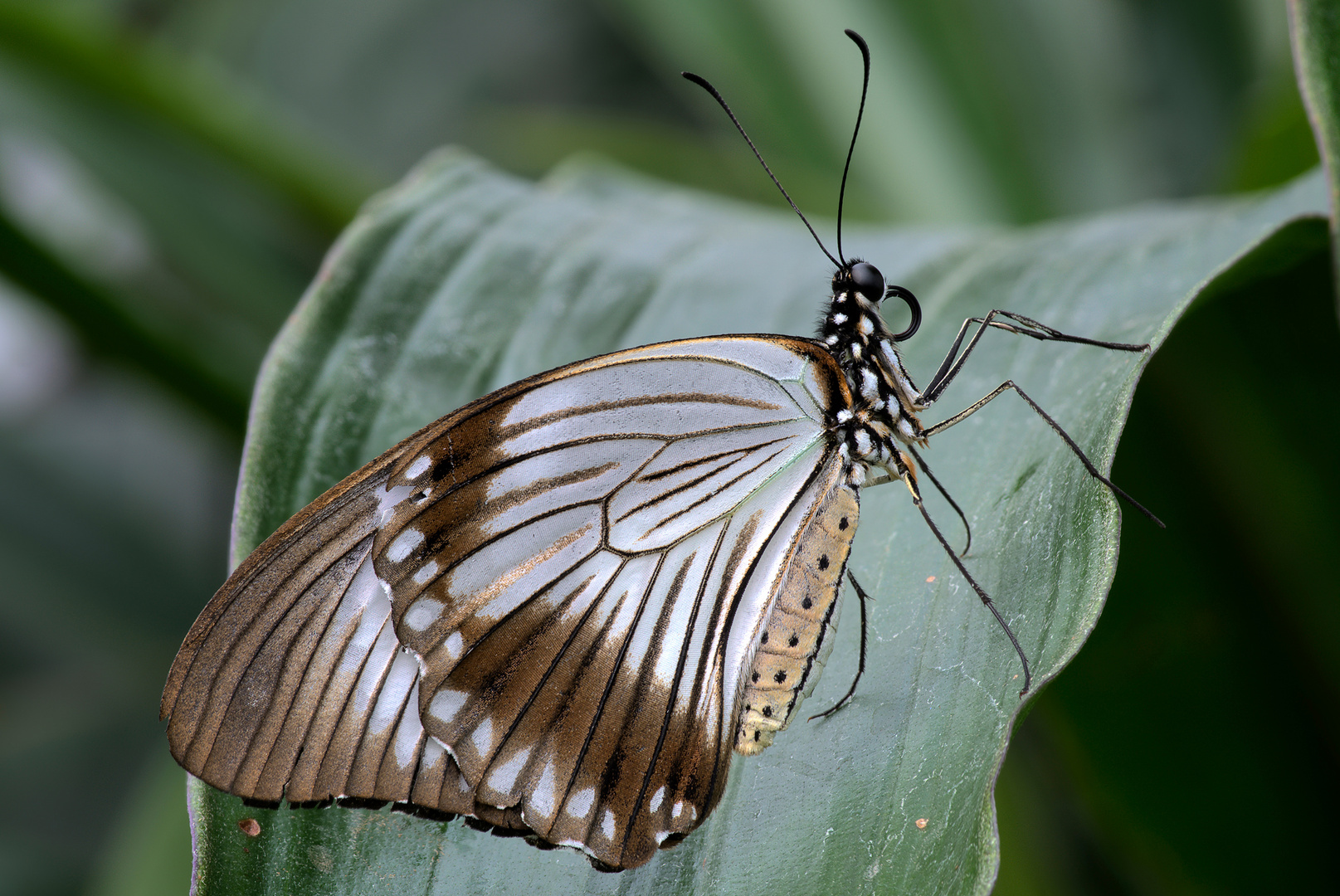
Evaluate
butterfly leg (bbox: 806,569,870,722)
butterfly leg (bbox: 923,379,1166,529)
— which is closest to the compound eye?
butterfly leg (bbox: 923,379,1166,529)

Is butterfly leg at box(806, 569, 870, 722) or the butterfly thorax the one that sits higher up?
the butterfly thorax

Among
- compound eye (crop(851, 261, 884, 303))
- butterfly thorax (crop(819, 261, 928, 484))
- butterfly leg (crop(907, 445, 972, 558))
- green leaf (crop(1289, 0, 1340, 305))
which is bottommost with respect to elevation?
butterfly leg (crop(907, 445, 972, 558))

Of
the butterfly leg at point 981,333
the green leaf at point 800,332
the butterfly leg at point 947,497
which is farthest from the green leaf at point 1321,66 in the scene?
the butterfly leg at point 947,497

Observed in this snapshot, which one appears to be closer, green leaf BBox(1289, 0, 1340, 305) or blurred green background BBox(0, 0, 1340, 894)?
green leaf BBox(1289, 0, 1340, 305)

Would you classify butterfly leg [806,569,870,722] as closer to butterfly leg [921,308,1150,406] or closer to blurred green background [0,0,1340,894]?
butterfly leg [921,308,1150,406]

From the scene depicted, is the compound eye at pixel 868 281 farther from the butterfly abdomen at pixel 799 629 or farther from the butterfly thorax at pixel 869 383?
the butterfly abdomen at pixel 799 629

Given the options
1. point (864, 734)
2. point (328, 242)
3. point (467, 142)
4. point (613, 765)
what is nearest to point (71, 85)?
point (328, 242)

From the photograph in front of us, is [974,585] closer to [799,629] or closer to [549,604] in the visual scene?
[799,629]

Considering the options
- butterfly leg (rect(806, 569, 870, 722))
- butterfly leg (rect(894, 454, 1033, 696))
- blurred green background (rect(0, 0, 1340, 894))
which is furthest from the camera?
blurred green background (rect(0, 0, 1340, 894))
